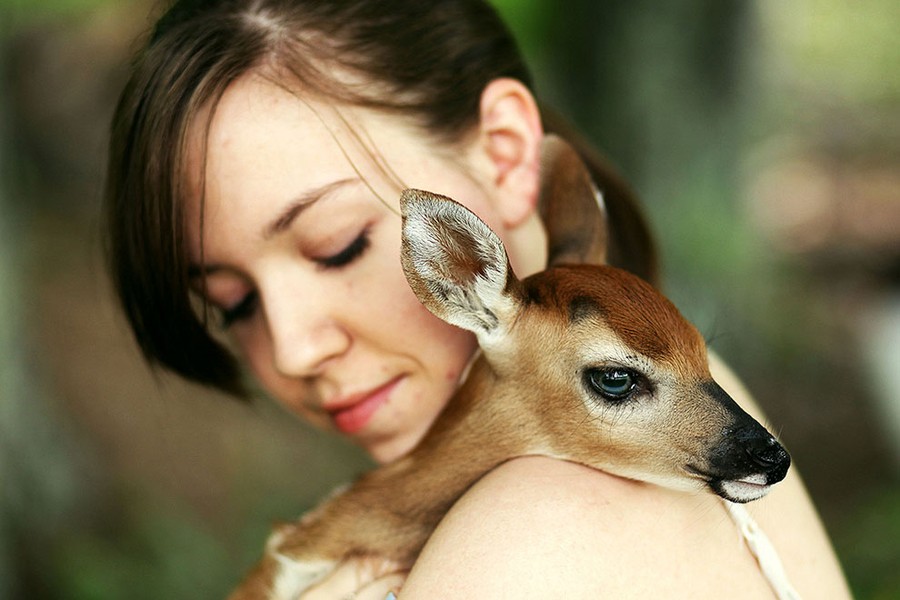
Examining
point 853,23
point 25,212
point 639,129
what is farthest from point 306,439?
point 853,23

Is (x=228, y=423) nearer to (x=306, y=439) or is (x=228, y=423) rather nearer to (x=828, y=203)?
(x=306, y=439)

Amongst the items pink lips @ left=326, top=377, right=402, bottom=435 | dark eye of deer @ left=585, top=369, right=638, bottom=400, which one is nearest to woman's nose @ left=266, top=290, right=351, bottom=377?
pink lips @ left=326, top=377, right=402, bottom=435

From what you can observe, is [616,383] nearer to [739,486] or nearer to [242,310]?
[739,486]

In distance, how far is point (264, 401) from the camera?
638 cm

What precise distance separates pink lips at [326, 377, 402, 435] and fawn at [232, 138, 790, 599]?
0.15m

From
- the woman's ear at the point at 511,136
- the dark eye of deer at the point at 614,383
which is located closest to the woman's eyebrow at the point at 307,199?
the woman's ear at the point at 511,136

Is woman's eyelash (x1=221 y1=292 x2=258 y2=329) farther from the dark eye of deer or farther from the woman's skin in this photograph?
the dark eye of deer

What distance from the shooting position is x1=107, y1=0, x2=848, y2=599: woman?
2.00 metres

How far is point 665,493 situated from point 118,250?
4.46 ft

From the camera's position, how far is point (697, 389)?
5.88 ft

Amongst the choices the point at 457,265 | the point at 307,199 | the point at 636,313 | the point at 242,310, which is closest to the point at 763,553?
the point at 636,313

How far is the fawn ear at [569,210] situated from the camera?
88.5 inches

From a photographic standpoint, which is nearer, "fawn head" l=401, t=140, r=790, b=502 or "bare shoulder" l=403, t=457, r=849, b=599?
"bare shoulder" l=403, t=457, r=849, b=599

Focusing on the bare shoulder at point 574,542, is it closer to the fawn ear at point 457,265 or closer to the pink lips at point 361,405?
the fawn ear at point 457,265
